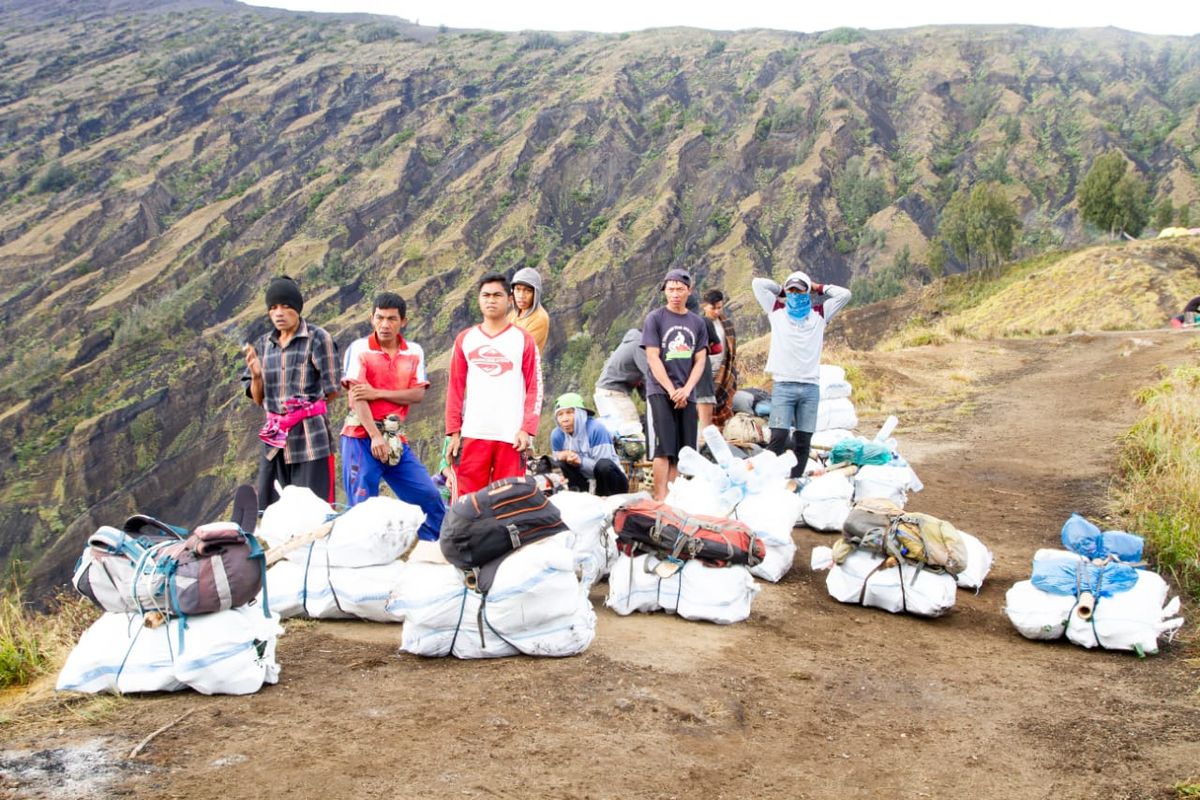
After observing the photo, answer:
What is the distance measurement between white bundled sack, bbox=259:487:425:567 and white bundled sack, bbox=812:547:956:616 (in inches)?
90.3

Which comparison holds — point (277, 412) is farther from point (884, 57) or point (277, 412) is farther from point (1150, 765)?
point (884, 57)

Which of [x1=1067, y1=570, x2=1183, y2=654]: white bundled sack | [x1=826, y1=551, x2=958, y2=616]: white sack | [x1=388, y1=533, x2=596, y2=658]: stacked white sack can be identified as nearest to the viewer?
[x1=388, y1=533, x2=596, y2=658]: stacked white sack

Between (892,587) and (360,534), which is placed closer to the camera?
(360,534)

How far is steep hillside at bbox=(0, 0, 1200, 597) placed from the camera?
6556cm

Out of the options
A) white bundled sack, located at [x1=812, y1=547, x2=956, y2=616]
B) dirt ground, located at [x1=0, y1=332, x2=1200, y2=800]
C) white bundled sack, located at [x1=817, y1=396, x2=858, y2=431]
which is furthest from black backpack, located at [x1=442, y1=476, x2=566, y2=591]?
white bundled sack, located at [x1=817, y1=396, x2=858, y2=431]

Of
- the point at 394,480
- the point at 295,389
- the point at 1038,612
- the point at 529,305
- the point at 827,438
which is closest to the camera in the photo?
the point at 1038,612

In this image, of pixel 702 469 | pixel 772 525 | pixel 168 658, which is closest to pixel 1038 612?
pixel 772 525

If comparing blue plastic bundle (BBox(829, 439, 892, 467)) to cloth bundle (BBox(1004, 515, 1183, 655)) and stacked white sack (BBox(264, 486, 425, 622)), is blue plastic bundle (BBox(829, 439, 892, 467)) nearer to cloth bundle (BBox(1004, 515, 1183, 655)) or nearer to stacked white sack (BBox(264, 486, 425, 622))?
cloth bundle (BBox(1004, 515, 1183, 655))

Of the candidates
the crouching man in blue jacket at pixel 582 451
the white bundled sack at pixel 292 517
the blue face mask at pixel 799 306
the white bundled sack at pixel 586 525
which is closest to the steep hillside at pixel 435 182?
the crouching man in blue jacket at pixel 582 451

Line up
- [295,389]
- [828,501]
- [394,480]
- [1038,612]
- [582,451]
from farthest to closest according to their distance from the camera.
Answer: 1. [582,451]
2. [828,501]
3. [394,480]
4. [295,389]
5. [1038,612]

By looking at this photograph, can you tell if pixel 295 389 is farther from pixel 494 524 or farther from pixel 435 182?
pixel 435 182

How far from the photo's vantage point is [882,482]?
6574mm

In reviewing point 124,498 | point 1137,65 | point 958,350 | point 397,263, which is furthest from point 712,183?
point 958,350

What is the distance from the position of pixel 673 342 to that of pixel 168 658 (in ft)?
12.3
